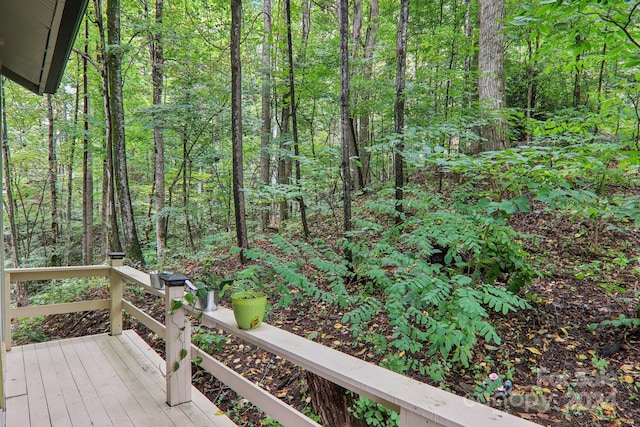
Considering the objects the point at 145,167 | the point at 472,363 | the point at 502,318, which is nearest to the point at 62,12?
the point at 472,363

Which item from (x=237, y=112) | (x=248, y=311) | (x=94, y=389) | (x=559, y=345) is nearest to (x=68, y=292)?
(x=237, y=112)

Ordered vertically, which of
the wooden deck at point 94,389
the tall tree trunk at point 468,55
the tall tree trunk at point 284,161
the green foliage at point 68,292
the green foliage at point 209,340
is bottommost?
the green foliage at point 68,292

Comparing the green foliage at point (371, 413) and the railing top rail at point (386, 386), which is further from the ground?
the railing top rail at point (386, 386)

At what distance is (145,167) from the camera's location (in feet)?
41.6

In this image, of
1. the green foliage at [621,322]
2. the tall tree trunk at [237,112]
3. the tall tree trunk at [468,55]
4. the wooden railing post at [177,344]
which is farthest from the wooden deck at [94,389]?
the tall tree trunk at [468,55]

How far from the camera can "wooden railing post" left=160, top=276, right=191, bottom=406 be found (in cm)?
208

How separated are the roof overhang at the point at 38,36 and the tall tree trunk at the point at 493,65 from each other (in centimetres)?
563

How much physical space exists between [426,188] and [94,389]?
592 cm

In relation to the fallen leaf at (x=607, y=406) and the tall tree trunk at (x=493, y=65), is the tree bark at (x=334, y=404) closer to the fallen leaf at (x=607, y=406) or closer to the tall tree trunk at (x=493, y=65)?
the fallen leaf at (x=607, y=406)

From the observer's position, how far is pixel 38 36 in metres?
2.57

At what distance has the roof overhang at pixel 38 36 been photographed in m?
2.19

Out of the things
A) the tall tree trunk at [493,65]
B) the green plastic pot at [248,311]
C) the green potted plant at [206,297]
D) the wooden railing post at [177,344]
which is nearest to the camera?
the green plastic pot at [248,311]

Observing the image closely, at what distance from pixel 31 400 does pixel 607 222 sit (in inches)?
263

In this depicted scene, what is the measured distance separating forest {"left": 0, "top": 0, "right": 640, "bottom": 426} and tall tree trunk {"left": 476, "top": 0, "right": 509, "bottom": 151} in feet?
0.10
